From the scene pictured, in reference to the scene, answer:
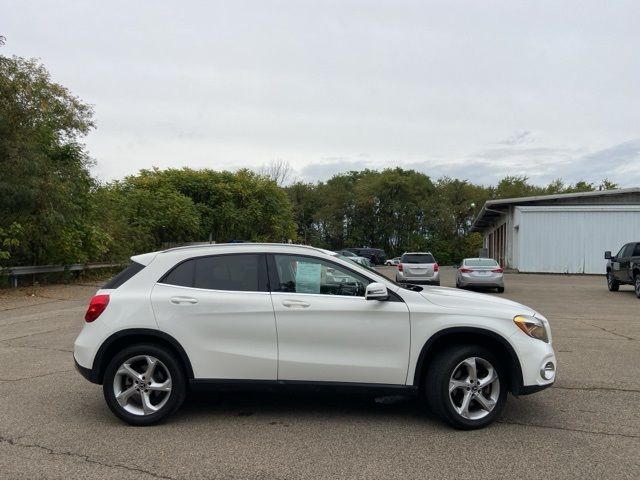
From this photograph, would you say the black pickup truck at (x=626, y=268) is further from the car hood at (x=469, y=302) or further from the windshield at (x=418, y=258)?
the car hood at (x=469, y=302)

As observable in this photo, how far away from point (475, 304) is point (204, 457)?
267 centimetres

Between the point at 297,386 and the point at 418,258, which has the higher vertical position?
the point at 418,258

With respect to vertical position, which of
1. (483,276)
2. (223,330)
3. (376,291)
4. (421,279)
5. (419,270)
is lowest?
(421,279)

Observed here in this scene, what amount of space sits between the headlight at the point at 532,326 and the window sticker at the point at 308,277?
1810mm

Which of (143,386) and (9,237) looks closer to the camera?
(143,386)

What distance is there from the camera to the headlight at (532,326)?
5.05 meters

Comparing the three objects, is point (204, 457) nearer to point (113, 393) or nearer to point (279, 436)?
point (279, 436)

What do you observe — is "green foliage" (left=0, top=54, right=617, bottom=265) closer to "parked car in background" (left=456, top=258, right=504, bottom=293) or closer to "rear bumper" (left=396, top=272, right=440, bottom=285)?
"rear bumper" (left=396, top=272, right=440, bottom=285)

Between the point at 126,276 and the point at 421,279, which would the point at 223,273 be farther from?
the point at 421,279

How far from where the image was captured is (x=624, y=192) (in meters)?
30.9

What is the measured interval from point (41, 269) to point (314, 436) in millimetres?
16477

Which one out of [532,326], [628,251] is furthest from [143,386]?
[628,251]

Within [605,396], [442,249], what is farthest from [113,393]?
[442,249]

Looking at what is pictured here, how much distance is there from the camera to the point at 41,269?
729 inches
